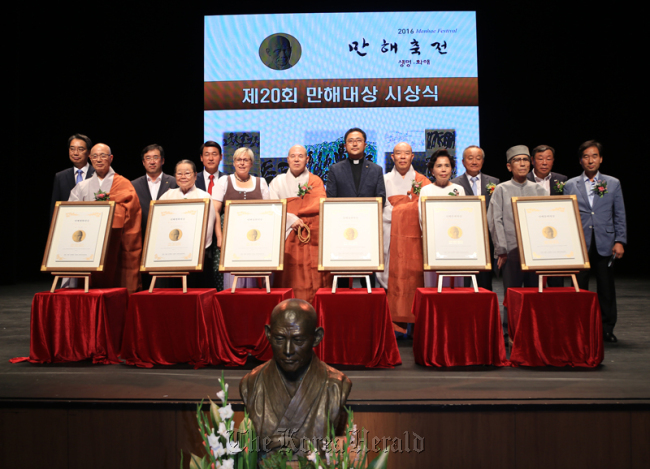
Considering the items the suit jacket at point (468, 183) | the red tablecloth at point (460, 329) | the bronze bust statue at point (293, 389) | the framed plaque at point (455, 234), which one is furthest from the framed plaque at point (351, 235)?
the bronze bust statue at point (293, 389)

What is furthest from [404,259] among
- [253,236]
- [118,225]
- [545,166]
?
[118,225]

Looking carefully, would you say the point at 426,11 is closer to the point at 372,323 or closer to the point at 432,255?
the point at 432,255

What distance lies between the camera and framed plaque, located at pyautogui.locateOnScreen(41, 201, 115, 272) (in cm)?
343

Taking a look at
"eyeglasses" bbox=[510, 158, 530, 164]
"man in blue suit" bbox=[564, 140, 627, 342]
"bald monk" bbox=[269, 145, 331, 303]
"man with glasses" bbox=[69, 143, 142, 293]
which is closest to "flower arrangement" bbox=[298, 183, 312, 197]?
"bald monk" bbox=[269, 145, 331, 303]

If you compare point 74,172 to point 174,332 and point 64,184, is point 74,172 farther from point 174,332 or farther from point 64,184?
point 174,332

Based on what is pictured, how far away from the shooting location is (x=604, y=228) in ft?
12.9

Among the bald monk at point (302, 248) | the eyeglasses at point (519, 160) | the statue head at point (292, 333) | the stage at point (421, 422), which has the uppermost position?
the eyeglasses at point (519, 160)

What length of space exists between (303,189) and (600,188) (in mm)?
2214

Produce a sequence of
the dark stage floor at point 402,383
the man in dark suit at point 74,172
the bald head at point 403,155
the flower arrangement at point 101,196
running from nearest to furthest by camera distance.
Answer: the dark stage floor at point 402,383 → the flower arrangement at point 101,196 → the bald head at point 403,155 → the man in dark suit at point 74,172

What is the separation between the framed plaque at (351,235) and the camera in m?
3.26

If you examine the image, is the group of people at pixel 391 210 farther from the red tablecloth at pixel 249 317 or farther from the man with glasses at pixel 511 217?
the red tablecloth at pixel 249 317

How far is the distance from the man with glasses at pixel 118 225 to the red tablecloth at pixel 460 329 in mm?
2162

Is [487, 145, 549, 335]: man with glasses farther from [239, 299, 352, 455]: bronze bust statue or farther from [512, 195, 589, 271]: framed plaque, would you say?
[239, 299, 352, 455]: bronze bust statue

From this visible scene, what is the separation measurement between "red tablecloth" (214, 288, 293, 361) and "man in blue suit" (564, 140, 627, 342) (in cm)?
237
